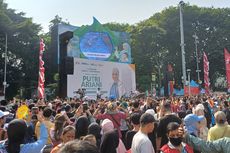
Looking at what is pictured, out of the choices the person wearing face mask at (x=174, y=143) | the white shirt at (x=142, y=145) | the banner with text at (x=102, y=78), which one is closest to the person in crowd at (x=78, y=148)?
the person wearing face mask at (x=174, y=143)

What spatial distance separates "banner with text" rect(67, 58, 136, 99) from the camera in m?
25.7

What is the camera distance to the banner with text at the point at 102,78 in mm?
25672

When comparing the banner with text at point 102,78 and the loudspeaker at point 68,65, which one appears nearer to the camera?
the loudspeaker at point 68,65

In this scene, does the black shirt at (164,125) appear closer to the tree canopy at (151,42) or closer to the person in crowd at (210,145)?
the person in crowd at (210,145)

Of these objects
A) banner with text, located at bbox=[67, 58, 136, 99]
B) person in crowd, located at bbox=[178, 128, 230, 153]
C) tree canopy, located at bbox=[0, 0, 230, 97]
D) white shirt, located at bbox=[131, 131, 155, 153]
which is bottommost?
white shirt, located at bbox=[131, 131, 155, 153]

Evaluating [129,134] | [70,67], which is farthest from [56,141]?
[70,67]

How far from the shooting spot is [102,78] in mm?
28375

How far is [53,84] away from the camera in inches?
1591

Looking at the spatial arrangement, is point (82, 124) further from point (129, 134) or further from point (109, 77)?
point (109, 77)

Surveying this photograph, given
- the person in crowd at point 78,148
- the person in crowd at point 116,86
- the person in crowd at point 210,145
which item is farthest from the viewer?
the person in crowd at point 116,86

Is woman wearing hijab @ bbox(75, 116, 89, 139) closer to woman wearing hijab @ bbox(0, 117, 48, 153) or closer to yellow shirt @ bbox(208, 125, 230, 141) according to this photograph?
woman wearing hijab @ bbox(0, 117, 48, 153)

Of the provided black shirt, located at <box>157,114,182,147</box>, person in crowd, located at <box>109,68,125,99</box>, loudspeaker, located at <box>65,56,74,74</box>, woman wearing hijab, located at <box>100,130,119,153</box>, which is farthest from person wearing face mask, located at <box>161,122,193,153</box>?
person in crowd, located at <box>109,68,125,99</box>

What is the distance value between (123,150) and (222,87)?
51.5 metres

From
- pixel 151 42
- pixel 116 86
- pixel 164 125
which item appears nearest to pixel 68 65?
pixel 164 125
